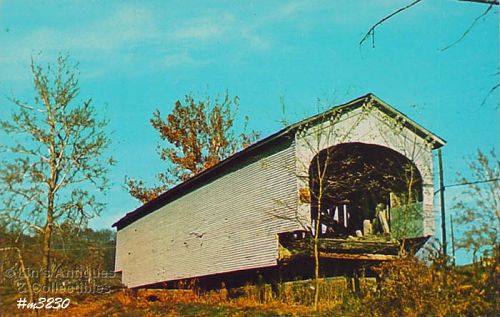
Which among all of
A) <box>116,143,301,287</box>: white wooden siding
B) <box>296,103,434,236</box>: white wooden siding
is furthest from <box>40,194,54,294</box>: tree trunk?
<box>296,103,434,236</box>: white wooden siding

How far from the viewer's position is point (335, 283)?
1942 centimetres

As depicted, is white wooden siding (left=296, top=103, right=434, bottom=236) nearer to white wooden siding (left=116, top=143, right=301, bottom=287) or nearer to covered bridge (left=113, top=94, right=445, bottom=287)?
covered bridge (left=113, top=94, right=445, bottom=287)

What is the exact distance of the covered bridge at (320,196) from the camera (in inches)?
706

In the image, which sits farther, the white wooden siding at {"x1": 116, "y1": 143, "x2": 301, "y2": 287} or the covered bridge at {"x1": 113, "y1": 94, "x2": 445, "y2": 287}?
the white wooden siding at {"x1": 116, "y1": 143, "x2": 301, "y2": 287}

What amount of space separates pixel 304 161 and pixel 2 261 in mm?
7867

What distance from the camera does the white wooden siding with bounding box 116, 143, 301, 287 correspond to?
18.2m

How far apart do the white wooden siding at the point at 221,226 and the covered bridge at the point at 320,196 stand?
33mm

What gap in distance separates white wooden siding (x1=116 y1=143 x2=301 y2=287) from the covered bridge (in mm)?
33

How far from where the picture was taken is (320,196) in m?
17.1

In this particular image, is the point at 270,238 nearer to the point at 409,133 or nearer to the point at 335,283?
the point at 335,283

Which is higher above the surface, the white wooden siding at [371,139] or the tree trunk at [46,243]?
the white wooden siding at [371,139]

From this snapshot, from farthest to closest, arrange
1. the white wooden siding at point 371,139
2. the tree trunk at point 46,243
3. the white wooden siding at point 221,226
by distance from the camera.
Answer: the white wooden siding at point 221,226
the white wooden siding at point 371,139
the tree trunk at point 46,243

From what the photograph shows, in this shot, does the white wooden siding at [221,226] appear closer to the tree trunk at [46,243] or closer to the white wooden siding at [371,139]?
the white wooden siding at [371,139]

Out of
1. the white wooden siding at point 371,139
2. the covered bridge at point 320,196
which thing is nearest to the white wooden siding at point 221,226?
the covered bridge at point 320,196
